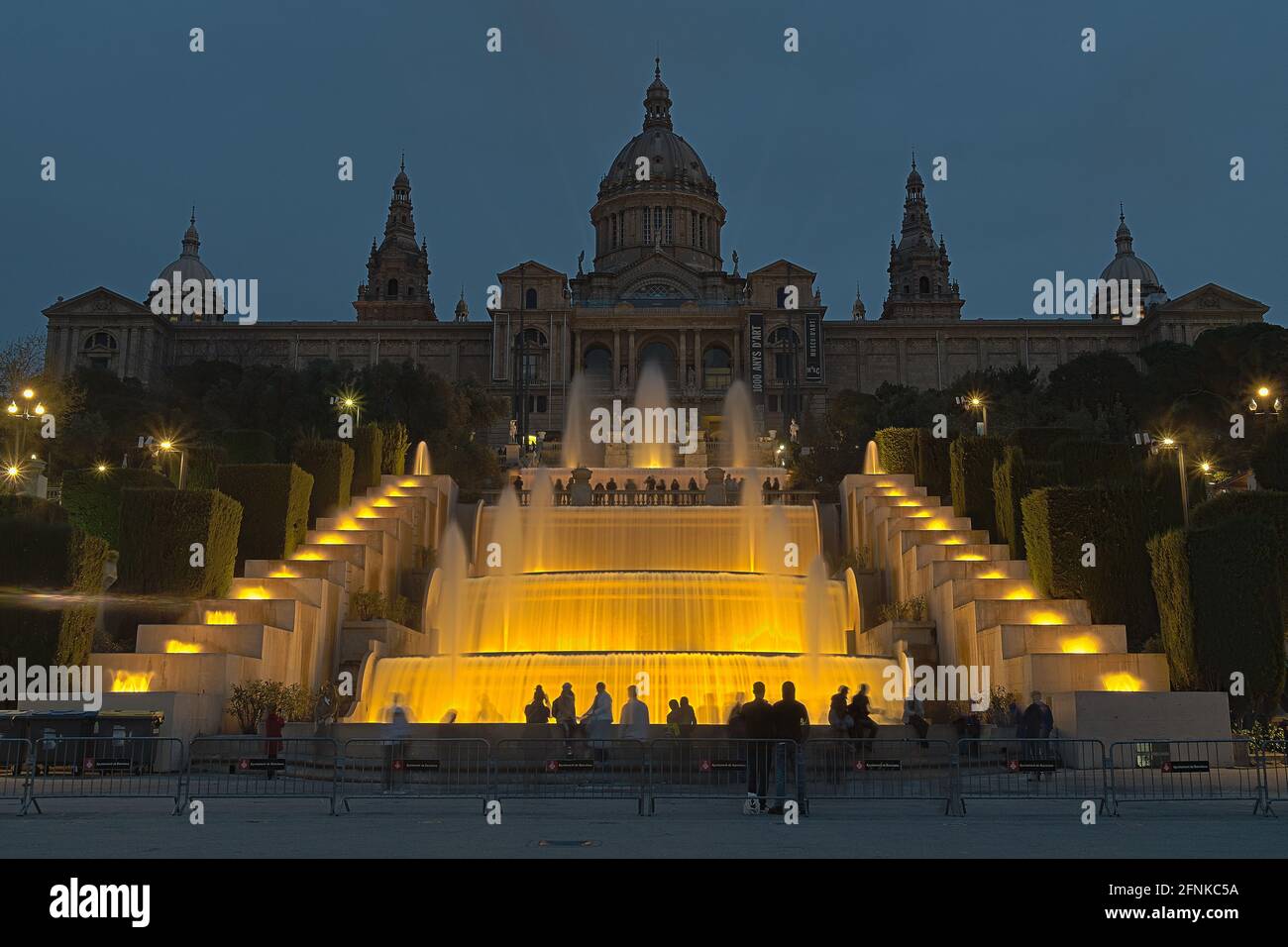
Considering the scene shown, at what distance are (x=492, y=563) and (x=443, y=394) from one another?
27978mm

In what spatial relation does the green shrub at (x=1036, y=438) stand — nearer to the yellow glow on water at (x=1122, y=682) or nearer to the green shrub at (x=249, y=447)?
the yellow glow on water at (x=1122, y=682)

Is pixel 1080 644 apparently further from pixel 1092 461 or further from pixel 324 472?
pixel 324 472

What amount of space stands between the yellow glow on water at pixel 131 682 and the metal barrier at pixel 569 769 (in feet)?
26.1

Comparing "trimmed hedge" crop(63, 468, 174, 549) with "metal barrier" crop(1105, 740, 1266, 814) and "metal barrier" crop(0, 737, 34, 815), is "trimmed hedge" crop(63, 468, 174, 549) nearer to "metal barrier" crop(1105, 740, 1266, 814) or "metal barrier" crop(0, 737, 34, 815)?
"metal barrier" crop(0, 737, 34, 815)

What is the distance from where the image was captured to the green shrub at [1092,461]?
3334cm

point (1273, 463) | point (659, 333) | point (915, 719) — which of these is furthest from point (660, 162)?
point (915, 719)

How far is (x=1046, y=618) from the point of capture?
26.2m

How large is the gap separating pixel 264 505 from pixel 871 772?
18.9m

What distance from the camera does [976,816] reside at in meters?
12.5

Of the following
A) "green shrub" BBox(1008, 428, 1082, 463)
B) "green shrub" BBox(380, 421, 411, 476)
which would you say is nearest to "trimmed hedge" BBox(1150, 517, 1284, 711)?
"green shrub" BBox(1008, 428, 1082, 463)

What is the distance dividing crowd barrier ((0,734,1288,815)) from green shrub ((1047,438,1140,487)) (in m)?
13.1

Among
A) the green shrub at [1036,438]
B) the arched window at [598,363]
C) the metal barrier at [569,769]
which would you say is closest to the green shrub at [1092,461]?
the green shrub at [1036,438]

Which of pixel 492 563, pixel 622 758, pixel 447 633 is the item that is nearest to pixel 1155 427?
pixel 492 563
